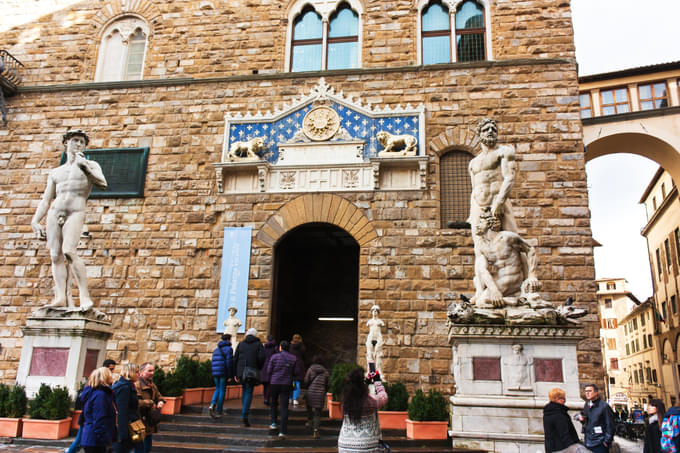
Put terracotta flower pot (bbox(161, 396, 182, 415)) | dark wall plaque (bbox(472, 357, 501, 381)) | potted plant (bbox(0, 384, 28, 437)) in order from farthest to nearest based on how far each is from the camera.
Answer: terracotta flower pot (bbox(161, 396, 182, 415)), potted plant (bbox(0, 384, 28, 437)), dark wall plaque (bbox(472, 357, 501, 381))

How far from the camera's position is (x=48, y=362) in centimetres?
855

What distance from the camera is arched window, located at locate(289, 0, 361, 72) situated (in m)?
13.1

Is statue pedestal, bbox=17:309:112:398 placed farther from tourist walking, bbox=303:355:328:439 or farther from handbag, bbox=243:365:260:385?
tourist walking, bbox=303:355:328:439

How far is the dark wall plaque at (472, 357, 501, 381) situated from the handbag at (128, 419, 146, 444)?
14.2 ft

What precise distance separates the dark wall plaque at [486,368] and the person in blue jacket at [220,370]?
12.1ft

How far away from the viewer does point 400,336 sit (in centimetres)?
1090

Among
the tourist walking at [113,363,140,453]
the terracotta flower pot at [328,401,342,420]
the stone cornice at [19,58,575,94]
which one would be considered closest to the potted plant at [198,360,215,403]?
the terracotta flower pot at [328,401,342,420]

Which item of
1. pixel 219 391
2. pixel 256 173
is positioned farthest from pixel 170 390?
pixel 256 173

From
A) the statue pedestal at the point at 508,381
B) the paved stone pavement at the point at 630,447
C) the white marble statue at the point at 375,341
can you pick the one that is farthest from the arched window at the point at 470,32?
the paved stone pavement at the point at 630,447

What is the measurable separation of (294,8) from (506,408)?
10641 mm

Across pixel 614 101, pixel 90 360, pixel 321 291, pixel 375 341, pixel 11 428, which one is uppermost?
pixel 614 101

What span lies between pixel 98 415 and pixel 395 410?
16.2 feet

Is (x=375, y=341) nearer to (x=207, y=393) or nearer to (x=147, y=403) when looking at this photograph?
(x=207, y=393)

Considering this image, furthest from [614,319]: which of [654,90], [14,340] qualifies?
[14,340]
